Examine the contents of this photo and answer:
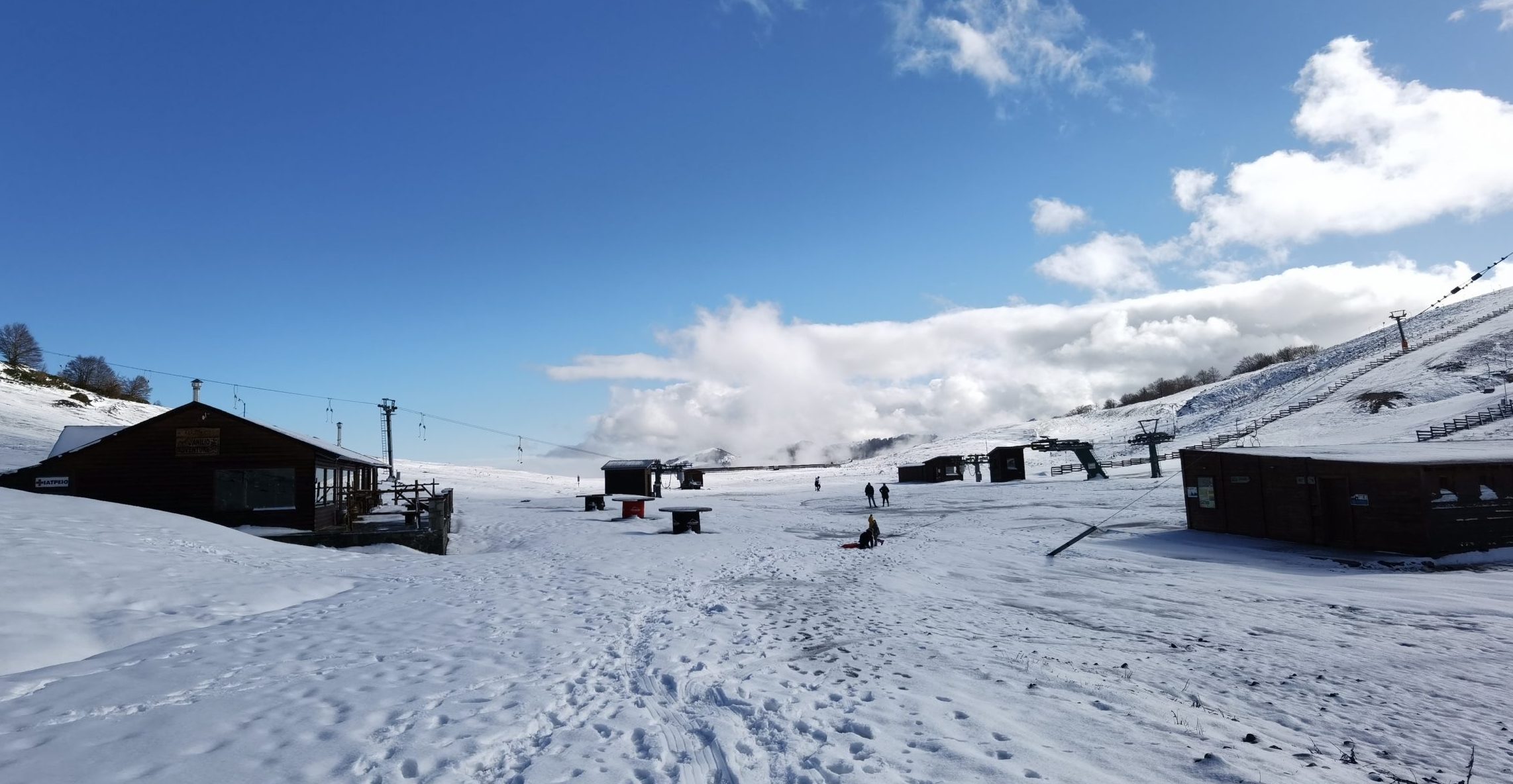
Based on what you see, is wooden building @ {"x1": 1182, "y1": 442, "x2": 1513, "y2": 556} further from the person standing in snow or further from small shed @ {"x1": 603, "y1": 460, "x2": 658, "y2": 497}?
small shed @ {"x1": 603, "y1": 460, "x2": 658, "y2": 497}

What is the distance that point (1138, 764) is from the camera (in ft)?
19.5

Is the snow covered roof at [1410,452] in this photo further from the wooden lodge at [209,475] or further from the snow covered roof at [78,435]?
the snow covered roof at [78,435]

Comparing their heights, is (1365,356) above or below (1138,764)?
above

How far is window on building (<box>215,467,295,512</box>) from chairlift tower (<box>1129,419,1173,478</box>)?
52646 millimetres

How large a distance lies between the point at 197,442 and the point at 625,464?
35.3m

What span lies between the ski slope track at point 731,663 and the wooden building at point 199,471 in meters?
5.84

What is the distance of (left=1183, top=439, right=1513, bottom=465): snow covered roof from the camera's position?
65.2 ft

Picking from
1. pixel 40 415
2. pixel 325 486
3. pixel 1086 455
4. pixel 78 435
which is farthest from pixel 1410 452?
pixel 40 415

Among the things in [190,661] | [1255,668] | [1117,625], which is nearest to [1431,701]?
[1255,668]

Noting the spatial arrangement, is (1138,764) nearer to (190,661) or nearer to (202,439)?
(190,661)

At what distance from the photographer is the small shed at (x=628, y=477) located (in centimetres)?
5778

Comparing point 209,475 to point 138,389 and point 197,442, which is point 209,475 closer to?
point 197,442

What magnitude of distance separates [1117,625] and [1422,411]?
73761mm

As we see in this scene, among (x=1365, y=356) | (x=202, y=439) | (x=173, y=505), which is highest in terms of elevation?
(x=1365, y=356)
